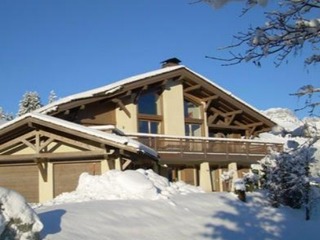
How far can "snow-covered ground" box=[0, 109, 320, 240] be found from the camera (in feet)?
32.6

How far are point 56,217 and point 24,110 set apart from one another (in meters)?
57.5

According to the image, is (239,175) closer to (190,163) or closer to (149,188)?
(190,163)

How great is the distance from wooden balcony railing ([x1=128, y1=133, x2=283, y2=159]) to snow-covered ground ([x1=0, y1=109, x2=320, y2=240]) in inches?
239

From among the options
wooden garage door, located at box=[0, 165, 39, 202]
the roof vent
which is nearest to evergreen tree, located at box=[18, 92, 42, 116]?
the roof vent

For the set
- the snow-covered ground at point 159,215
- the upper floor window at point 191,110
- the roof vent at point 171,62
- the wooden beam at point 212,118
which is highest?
the roof vent at point 171,62

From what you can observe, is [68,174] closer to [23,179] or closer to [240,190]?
[23,179]

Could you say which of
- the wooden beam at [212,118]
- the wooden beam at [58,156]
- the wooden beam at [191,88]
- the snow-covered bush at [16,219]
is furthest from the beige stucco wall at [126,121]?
the snow-covered bush at [16,219]

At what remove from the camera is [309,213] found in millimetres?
16188

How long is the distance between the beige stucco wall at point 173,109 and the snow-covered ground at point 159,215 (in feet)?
31.4

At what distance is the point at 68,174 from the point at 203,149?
761cm

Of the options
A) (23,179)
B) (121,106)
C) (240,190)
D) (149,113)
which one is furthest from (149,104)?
(240,190)

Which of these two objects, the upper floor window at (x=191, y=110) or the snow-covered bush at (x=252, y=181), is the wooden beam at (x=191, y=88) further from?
the snow-covered bush at (x=252, y=181)

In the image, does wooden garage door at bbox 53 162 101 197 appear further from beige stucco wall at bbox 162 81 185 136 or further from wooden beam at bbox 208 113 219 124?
wooden beam at bbox 208 113 219 124

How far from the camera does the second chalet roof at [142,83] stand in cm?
2205
